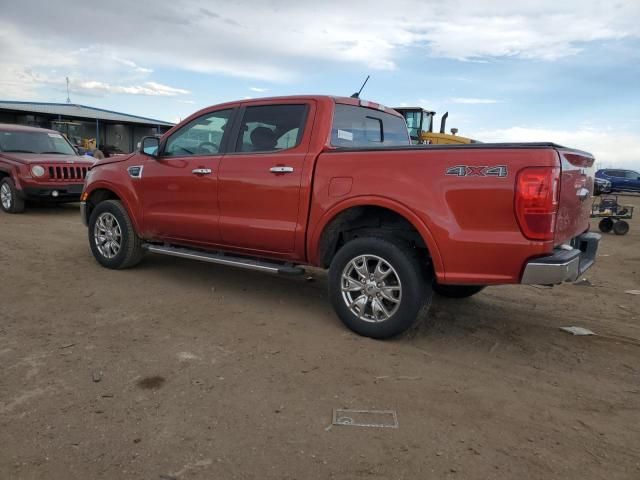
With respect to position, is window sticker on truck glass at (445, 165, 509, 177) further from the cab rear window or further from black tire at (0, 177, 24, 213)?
black tire at (0, 177, 24, 213)

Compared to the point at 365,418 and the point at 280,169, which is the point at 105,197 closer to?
the point at 280,169

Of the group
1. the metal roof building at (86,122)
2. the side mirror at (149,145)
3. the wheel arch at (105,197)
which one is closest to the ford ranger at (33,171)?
the wheel arch at (105,197)

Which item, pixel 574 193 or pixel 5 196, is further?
pixel 5 196

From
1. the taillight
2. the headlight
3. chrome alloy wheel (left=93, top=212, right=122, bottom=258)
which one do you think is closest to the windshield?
the headlight

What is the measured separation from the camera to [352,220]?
172 inches

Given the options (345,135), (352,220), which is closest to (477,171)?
(352,220)

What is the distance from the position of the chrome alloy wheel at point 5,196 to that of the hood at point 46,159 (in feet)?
2.09

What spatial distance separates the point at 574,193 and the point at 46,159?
1012cm

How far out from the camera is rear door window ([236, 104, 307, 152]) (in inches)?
181

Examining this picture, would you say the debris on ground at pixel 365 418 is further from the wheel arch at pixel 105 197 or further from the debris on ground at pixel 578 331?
the wheel arch at pixel 105 197

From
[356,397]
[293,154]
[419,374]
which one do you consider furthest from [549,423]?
[293,154]

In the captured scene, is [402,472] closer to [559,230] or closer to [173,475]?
[173,475]

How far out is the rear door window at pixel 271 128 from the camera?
4.61 metres

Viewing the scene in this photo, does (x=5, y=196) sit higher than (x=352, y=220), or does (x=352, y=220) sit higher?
(x=352, y=220)
